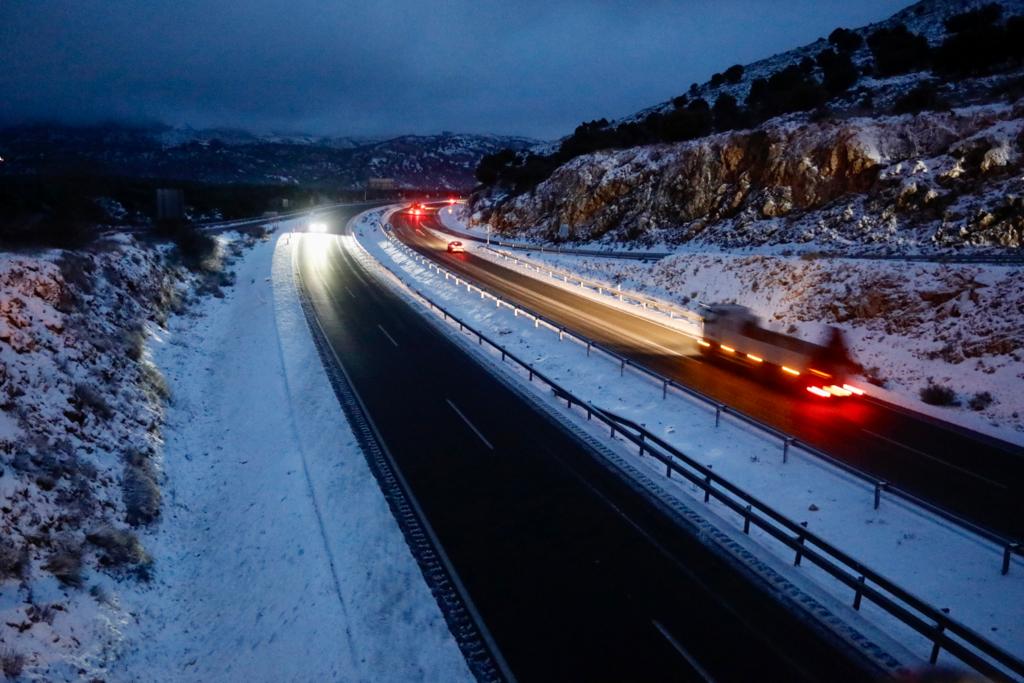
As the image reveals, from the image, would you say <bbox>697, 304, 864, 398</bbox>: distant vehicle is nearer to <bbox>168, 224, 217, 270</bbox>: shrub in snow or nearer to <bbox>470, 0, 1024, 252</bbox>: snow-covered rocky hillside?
<bbox>470, 0, 1024, 252</bbox>: snow-covered rocky hillside

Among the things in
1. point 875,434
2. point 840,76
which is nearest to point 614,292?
point 875,434

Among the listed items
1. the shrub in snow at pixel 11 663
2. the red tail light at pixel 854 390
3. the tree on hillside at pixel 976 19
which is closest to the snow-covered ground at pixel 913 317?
the red tail light at pixel 854 390

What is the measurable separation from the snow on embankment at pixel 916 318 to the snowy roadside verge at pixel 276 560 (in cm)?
1927

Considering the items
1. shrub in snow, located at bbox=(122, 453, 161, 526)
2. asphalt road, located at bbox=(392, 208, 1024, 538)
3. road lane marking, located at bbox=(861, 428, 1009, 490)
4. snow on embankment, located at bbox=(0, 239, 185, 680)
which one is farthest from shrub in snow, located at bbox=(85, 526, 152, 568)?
road lane marking, located at bbox=(861, 428, 1009, 490)

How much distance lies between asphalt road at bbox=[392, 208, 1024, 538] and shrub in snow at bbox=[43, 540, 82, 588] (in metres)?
18.2

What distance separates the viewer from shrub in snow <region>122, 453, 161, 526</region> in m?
12.8

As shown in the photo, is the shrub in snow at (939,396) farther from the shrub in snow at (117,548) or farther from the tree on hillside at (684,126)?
the tree on hillside at (684,126)

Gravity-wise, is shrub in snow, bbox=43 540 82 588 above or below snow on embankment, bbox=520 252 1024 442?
below

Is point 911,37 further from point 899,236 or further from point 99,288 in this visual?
point 99,288

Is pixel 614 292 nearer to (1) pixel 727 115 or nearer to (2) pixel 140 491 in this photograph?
(2) pixel 140 491

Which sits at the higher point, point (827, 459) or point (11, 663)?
point (827, 459)

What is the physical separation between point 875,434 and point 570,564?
12257 mm

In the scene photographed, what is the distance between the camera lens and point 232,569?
11977 mm

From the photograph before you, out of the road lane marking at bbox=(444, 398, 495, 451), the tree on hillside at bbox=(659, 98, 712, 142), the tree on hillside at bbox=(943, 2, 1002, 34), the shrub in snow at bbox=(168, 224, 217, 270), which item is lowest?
the road lane marking at bbox=(444, 398, 495, 451)
